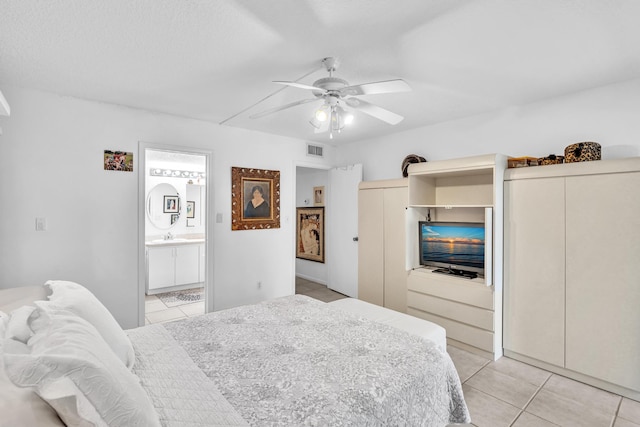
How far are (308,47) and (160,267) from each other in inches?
175

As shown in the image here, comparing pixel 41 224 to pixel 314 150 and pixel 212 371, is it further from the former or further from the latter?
pixel 314 150

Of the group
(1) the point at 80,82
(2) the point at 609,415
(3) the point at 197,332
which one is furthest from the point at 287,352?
(1) the point at 80,82

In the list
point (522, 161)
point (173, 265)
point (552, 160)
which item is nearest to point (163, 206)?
point (173, 265)

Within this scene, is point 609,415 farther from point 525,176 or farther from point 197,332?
point 197,332

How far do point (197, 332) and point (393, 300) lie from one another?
272 centimetres

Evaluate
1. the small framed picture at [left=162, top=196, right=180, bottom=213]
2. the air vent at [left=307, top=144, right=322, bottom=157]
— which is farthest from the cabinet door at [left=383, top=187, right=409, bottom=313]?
the small framed picture at [left=162, top=196, right=180, bottom=213]

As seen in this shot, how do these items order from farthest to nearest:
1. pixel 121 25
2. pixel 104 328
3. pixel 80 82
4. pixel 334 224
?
1. pixel 334 224
2. pixel 80 82
3. pixel 121 25
4. pixel 104 328

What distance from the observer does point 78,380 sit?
35.6 inches

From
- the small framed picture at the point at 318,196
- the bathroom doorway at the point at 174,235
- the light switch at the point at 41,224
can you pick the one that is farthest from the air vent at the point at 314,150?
the light switch at the point at 41,224

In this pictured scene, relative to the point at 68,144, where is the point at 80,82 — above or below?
above

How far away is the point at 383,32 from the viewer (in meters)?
1.95

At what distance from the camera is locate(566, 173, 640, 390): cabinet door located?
2334 millimetres

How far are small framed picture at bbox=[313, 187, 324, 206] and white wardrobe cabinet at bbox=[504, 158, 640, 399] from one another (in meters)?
3.31

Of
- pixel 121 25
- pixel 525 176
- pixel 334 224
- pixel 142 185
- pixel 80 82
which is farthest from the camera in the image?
pixel 334 224
